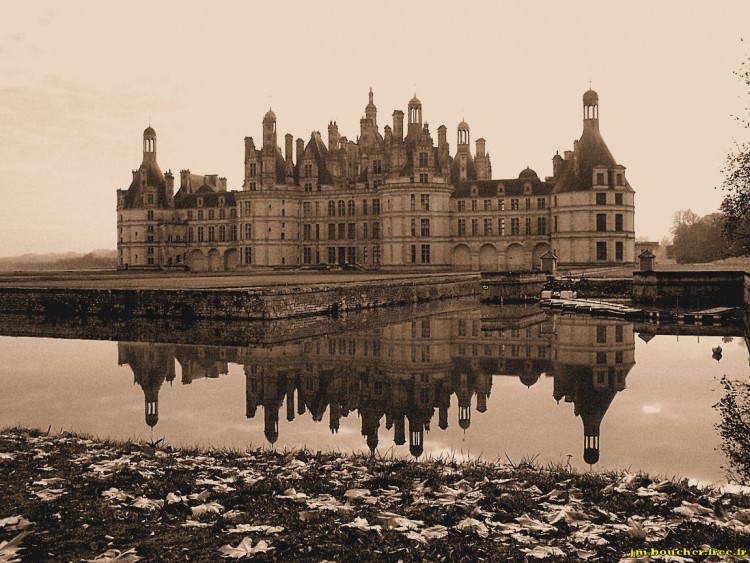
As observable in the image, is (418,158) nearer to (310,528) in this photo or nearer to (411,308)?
(411,308)

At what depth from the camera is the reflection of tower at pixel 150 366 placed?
35.6 ft

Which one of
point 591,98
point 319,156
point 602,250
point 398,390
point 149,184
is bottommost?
point 398,390

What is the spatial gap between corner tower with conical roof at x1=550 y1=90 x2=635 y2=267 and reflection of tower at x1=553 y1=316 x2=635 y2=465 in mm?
38900

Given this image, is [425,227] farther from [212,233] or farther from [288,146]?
[212,233]

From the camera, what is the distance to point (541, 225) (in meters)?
64.8

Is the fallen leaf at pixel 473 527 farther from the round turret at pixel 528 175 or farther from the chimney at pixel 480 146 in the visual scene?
the chimney at pixel 480 146

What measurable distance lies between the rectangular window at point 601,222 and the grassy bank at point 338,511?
56399mm

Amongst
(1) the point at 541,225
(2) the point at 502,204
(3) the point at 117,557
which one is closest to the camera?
(3) the point at 117,557

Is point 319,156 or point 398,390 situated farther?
point 319,156

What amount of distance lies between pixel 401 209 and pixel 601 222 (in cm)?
1687

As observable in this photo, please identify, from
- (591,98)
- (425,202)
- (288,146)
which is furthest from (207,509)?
(288,146)

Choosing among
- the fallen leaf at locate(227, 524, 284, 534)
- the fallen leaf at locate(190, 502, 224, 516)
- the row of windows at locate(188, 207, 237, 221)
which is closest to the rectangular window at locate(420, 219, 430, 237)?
the row of windows at locate(188, 207, 237, 221)

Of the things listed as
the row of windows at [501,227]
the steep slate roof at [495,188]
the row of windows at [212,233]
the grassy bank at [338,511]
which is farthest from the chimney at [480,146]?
the grassy bank at [338,511]

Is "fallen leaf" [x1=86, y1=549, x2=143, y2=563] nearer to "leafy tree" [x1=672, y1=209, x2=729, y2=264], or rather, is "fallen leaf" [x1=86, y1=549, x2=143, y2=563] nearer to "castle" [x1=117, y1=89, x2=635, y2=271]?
"castle" [x1=117, y1=89, x2=635, y2=271]
